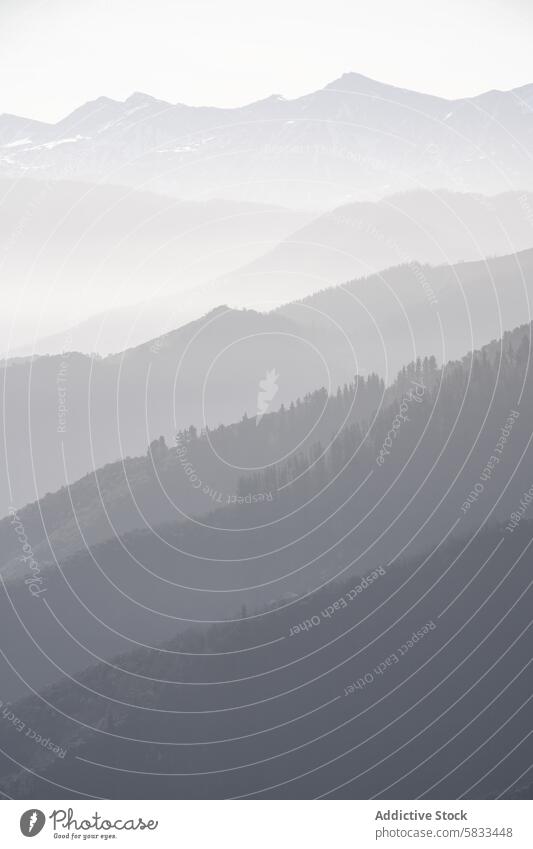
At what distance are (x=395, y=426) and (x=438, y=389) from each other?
717 centimetres

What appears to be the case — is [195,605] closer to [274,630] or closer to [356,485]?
[274,630]

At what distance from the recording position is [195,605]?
121 m
